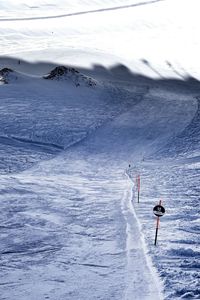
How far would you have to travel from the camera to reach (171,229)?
15148 millimetres

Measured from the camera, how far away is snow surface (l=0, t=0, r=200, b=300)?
12.1 metres

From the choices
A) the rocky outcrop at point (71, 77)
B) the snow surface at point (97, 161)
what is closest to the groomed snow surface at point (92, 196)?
the snow surface at point (97, 161)

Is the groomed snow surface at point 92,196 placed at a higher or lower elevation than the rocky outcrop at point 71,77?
lower

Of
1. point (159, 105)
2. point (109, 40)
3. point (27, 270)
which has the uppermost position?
point (109, 40)

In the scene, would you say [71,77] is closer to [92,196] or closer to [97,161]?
[97,161]

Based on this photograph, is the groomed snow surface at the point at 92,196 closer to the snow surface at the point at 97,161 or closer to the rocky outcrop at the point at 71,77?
the snow surface at the point at 97,161

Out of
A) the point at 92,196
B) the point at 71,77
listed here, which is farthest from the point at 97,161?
the point at 71,77

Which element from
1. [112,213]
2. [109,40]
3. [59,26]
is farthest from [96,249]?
[59,26]

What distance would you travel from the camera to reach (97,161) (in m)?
26.6

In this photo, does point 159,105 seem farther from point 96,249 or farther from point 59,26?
point 59,26

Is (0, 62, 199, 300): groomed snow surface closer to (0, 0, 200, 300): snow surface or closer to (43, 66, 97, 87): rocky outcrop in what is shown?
(0, 0, 200, 300): snow surface

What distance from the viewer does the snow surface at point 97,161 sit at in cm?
1207

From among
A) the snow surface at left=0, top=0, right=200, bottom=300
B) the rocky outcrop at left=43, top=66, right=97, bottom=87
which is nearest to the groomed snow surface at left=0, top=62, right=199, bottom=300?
the snow surface at left=0, top=0, right=200, bottom=300

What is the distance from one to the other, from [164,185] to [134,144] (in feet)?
31.6
